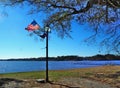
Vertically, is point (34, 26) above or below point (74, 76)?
above

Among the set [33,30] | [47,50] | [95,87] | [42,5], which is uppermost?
[42,5]

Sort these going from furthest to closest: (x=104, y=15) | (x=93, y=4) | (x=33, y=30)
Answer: (x=33, y=30)
(x=104, y=15)
(x=93, y=4)

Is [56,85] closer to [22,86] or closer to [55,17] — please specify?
[22,86]

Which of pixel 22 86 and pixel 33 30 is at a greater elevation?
pixel 33 30

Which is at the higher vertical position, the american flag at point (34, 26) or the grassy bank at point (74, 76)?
the american flag at point (34, 26)

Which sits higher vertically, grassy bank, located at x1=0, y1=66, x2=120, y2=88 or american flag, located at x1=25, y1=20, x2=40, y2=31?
american flag, located at x1=25, y1=20, x2=40, y2=31

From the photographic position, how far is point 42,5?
20.4 m

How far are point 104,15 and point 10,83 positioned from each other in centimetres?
677

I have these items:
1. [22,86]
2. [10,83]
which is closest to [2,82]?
[10,83]

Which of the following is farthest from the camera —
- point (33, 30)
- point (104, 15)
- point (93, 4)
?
point (33, 30)

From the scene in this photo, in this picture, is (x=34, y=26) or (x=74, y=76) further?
(x=74, y=76)

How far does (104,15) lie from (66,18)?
112 inches

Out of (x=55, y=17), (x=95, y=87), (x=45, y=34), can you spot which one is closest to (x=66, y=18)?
(x=55, y=17)

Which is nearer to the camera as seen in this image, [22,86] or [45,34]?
[22,86]
